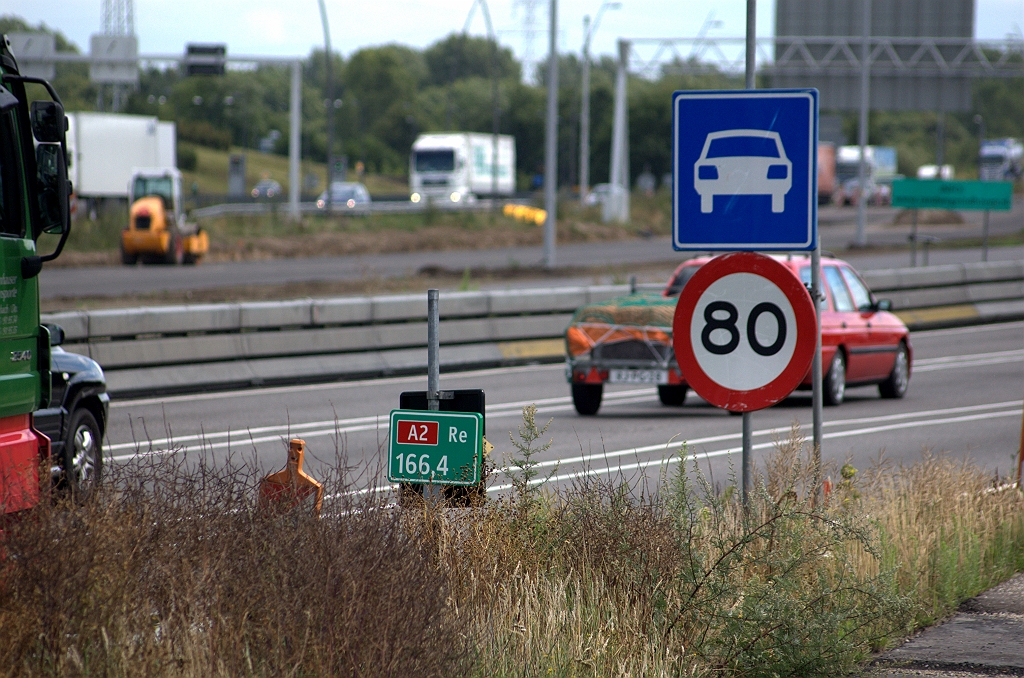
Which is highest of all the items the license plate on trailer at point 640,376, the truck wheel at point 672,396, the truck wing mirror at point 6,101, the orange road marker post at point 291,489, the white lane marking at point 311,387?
the truck wing mirror at point 6,101

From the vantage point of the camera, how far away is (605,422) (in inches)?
562

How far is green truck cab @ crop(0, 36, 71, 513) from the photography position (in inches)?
265

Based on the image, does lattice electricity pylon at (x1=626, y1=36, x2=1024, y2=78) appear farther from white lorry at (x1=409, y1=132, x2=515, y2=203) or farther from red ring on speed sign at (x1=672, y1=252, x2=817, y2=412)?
red ring on speed sign at (x1=672, y1=252, x2=817, y2=412)

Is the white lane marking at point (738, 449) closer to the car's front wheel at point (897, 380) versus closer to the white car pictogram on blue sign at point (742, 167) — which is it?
the car's front wheel at point (897, 380)

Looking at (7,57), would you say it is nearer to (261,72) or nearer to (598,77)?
(598,77)

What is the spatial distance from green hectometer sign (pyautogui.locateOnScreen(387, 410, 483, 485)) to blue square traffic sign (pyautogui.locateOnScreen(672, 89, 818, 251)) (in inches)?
59.1

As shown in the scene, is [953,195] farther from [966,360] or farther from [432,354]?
[432,354]

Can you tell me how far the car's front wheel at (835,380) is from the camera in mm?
15750

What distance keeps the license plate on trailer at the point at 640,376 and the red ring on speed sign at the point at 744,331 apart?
8.29 meters

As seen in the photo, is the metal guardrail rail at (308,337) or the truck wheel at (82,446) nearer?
the truck wheel at (82,446)

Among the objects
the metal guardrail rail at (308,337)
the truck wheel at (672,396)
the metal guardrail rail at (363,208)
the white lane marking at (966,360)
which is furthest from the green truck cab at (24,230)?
the metal guardrail rail at (363,208)

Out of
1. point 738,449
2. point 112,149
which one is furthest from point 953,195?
point 112,149

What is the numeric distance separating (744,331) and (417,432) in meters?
1.52

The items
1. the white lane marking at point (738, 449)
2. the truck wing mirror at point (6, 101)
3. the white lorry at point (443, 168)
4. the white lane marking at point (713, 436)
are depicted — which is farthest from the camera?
the white lorry at point (443, 168)
